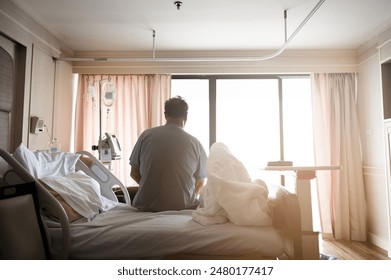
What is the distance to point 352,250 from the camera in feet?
7.07

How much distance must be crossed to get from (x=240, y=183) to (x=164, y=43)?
2008 mm

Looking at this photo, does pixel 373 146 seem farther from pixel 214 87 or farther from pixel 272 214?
pixel 272 214

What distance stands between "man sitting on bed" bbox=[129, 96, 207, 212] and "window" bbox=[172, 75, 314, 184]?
4.86 ft

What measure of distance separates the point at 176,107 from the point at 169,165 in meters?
0.29

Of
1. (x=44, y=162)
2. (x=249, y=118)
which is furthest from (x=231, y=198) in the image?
(x=249, y=118)

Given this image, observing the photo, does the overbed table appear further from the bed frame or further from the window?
the window

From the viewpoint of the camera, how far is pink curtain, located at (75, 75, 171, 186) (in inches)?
106

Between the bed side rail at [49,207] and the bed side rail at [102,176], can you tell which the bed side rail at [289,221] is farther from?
the bed side rail at [102,176]

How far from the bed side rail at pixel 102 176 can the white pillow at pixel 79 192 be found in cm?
39

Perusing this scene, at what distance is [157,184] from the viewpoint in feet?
3.87

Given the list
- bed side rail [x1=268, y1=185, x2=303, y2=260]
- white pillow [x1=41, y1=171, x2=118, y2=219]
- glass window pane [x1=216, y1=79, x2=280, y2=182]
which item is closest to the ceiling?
glass window pane [x1=216, y1=79, x2=280, y2=182]

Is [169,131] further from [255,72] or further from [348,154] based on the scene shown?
[348,154]

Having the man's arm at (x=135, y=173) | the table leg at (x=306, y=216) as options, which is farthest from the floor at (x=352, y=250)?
the man's arm at (x=135, y=173)

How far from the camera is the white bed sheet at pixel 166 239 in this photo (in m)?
0.84
